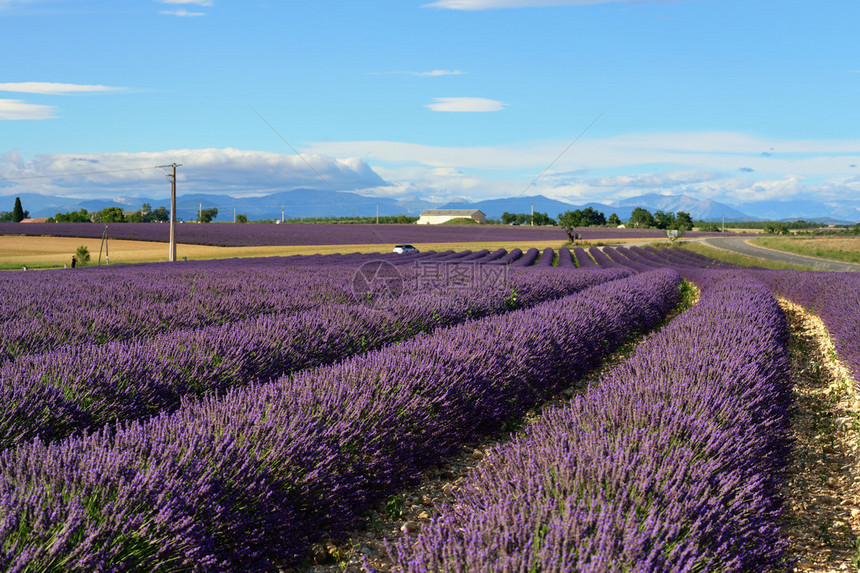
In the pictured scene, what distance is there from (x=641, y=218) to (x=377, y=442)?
98.2m

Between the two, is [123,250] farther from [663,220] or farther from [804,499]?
[663,220]

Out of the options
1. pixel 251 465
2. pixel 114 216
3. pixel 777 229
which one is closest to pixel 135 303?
pixel 251 465

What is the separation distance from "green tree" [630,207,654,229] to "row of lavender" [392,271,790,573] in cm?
9432

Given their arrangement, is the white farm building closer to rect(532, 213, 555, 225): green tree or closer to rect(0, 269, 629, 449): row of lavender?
rect(532, 213, 555, 225): green tree

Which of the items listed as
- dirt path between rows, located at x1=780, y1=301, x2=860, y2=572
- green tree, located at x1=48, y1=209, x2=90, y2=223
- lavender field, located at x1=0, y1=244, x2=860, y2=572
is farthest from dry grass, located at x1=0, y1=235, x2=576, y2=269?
green tree, located at x1=48, y1=209, x2=90, y2=223

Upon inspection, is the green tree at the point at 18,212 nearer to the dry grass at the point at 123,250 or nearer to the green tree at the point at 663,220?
the dry grass at the point at 123,250

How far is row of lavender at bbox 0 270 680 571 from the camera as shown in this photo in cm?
215

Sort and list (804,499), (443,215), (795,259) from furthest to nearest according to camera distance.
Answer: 1. (443,215)
2. (795,259)
3. (804,499)

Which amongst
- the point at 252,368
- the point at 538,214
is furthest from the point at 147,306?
the point at 538,214

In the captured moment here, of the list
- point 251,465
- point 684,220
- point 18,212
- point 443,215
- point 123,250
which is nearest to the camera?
point 251,465

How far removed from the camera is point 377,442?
3.38 meters

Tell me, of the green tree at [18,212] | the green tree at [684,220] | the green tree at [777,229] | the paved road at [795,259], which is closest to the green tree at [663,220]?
the green tree at [684,220]

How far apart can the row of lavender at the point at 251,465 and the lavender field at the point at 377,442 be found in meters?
0.01

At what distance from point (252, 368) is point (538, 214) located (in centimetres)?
9096
